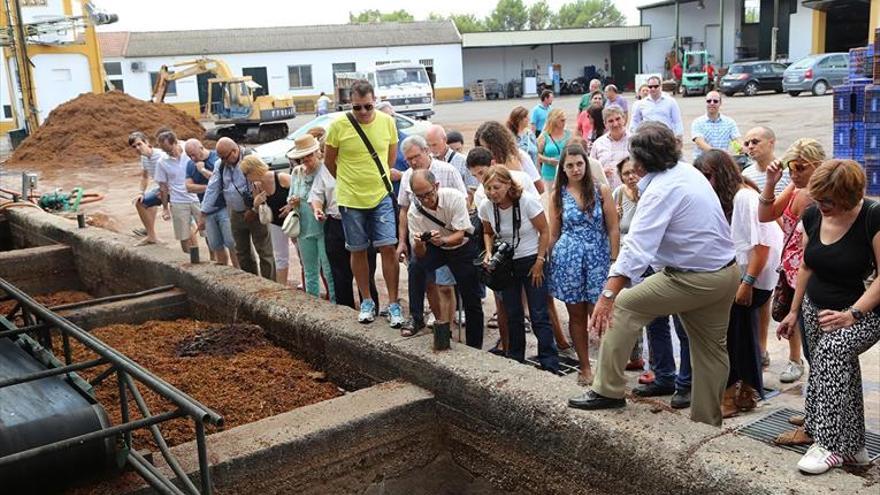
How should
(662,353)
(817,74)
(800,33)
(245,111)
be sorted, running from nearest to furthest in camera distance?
(662,353) → (245,111) → (817,74) → (800,33)

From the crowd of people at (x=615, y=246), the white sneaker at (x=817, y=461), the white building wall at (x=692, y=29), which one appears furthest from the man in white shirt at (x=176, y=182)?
the white building wall at (x=692, y=29)

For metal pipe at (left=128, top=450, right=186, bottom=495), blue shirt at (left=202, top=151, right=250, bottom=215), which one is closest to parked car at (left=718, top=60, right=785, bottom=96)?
blue shirt at (left=202, top=151, right=250, bottom=215)

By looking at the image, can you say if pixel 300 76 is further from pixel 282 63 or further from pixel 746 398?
pixel 746 398

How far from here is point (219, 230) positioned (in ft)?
27.6

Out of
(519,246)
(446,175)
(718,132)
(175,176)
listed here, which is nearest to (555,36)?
(718,132)

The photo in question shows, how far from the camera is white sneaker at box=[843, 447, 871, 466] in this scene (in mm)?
3654

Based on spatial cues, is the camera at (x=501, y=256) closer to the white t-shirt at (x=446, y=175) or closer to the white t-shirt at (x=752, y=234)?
the white t-shirt at (x=446, y=175)

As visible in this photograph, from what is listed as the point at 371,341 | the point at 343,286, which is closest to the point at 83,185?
the point at 343,286

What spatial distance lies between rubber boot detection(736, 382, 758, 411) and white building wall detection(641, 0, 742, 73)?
43.9 metres

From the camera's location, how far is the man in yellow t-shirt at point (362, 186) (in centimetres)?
591

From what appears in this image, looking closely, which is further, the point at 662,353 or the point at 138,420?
the point at 662,353

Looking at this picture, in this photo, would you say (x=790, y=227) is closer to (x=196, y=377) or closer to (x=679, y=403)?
(x=679, y=403)

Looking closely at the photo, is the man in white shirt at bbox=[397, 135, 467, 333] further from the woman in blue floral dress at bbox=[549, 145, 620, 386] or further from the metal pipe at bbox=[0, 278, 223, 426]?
the metal pipe at bbox=[0, 278, 223, 426]

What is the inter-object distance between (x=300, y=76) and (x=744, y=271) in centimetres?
4435
